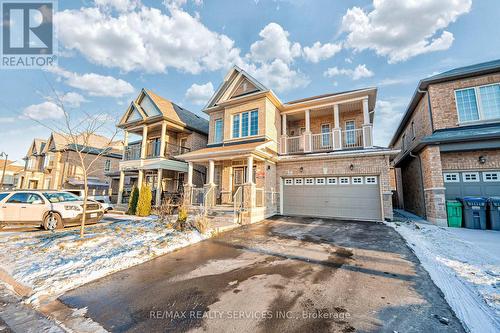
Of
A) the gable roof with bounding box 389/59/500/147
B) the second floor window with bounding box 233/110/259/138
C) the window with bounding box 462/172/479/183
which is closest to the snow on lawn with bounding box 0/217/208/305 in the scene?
the second floor window with bounding box 233/110/259/138

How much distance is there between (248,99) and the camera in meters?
13.2

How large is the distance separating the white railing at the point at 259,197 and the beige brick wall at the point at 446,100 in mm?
9781

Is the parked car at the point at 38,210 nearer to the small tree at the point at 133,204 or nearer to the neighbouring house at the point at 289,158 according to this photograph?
the small tree at the point at 133,204

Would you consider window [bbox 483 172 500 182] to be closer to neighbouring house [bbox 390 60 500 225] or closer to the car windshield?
neighbouring house [bbox 390 60 500 225]

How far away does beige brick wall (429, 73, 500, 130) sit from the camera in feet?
34.2

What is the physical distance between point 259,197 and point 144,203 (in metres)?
6.92


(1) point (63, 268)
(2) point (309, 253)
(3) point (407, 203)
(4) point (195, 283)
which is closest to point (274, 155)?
(2) point (309, 253)

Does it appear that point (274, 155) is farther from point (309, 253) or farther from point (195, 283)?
point (195, 283)

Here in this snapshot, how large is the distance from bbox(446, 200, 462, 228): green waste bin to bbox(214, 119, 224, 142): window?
13.1m

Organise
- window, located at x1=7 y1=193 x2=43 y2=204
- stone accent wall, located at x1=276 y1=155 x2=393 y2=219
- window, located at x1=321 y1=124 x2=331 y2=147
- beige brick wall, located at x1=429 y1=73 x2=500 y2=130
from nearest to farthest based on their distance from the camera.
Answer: window, located at x1=7 y1=193 x2=43 y2=204
stone accent wall, located at x1=276 y1=155 x2=393 y2=219
beige brick wall, located at x1=429 y1=73 x2=500 y2=130
window, located at x1=321 y1=124 x2=331 y2=147

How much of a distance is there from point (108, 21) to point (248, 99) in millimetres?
7952

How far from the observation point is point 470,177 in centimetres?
972

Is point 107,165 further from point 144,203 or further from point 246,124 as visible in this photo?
point 246,124

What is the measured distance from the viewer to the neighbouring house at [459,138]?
9.42m
